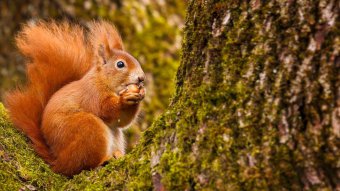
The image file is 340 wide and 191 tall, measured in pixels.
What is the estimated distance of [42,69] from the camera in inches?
96.7

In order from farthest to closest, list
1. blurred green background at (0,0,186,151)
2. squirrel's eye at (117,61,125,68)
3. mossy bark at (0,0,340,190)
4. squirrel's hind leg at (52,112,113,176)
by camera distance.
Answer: blurred green background at (0,0,186,151) < squirrel's eye at (117,61,125,68) < squirrel's hind leg at (52,112,113,176) < mossy bark at (0,0,340,190)

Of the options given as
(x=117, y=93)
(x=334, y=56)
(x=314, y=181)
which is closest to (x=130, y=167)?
(x=314, y=181)

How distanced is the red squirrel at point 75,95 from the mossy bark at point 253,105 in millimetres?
563

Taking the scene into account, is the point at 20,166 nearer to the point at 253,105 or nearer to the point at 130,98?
A: the point at 130,98

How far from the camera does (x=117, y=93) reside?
8.56 ft

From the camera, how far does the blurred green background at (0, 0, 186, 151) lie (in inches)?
189

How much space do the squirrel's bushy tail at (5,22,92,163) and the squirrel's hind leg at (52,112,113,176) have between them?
0.22 ft

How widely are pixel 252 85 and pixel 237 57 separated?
88 millimetres

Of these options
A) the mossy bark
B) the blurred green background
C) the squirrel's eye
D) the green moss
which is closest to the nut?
the squirrel's eye

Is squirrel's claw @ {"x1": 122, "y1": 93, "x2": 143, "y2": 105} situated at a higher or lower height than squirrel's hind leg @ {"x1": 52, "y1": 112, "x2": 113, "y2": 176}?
higher

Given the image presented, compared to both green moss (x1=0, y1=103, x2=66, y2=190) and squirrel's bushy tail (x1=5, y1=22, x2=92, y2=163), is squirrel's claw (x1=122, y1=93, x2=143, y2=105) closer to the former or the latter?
squirrel's bushy tail (x1=5, y1=22, x2=92, y2=163)

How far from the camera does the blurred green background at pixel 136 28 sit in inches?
189

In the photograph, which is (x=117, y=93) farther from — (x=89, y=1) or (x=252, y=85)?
(x=89, y=1)

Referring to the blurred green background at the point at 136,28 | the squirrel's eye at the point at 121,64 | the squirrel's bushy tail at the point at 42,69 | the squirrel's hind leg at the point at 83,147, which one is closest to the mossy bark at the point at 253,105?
the squirrel's hind leg at the point at 83,147
